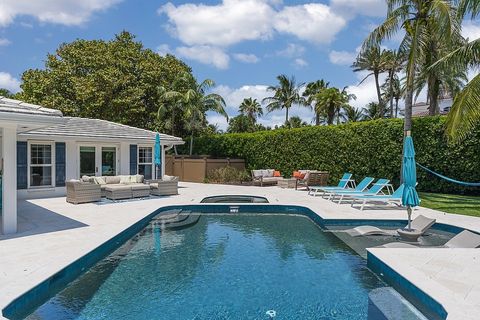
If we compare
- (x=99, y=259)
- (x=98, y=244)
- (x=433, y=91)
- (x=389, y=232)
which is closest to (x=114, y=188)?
(x=98, y=244)

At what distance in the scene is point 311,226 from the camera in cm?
1091

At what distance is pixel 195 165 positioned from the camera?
24391 millimetres

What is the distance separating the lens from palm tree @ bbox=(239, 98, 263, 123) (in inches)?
2213

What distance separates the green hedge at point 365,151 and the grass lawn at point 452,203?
2.95ft

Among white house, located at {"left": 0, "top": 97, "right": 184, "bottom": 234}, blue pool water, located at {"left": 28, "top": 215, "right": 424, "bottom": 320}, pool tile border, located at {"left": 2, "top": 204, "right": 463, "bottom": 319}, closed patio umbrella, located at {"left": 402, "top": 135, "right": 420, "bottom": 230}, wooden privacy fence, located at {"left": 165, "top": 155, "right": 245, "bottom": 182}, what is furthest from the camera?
wooden privacy fence, located at {"left": 165, "top": 155, "right": 245, "bottom": 182}

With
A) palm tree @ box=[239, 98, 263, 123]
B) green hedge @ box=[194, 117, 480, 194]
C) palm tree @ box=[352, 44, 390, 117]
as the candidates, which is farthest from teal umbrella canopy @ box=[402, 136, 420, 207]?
palm tree @ box=[239, 98, 263, 123]

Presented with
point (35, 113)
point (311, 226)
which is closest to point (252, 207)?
point (311, 226)

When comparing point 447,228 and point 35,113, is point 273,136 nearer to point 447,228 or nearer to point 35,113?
point 447,228

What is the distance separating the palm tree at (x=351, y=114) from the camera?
Answer: 4361 centimetres

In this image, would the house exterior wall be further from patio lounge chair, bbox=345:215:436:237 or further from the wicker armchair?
patio lounge chair, bbox=345:215:436:237

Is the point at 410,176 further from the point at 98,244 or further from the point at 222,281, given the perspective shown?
the point at 98,244

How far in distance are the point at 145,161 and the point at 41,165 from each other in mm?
5288

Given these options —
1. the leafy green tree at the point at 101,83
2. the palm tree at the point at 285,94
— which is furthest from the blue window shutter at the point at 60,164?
the palm tree at the point at 285,94

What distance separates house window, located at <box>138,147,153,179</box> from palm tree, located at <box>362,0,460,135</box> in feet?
41.2
